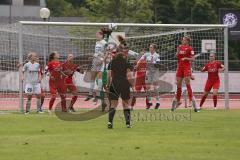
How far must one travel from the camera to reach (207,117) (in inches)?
870

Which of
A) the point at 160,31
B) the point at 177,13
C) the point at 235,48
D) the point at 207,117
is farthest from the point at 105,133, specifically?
the point at 177,13

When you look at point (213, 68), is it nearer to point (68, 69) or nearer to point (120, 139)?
point (68, 69)

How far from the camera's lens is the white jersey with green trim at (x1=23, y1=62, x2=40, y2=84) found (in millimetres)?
24969

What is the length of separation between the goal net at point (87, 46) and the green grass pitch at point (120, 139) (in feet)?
19.4

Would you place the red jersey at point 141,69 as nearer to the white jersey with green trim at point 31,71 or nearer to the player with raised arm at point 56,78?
the player with raised arm at point 56,78

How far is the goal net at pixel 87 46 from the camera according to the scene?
27234 mm

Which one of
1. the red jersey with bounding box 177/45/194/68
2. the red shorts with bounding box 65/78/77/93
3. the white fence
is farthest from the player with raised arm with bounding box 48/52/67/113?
the red jersey with bounding box 177/45/194/68

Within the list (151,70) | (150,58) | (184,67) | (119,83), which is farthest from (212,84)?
(119,83)

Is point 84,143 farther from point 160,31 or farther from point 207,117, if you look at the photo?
point 160,31

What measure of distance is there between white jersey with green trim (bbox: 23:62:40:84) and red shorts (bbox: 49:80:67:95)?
538 millimetres

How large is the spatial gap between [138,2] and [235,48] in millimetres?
8925

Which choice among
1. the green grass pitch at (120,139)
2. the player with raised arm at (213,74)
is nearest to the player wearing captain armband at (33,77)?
the green grass pitch at (120,139)

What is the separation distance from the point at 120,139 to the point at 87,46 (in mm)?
13395

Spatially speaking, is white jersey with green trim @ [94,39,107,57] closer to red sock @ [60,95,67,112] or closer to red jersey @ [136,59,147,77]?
red sock @ [60,95,67,112]
